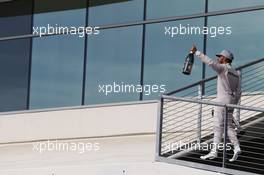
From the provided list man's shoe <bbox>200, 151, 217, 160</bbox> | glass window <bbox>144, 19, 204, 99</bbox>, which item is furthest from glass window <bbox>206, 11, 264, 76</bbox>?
man's shoe <bbox>200, 151, 217, 160</bbox>

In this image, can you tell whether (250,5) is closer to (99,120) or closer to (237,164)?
(99,120)

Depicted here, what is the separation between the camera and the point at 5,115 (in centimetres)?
1894

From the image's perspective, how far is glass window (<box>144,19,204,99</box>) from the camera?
1631cm

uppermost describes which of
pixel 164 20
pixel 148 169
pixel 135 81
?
pixel 164 20

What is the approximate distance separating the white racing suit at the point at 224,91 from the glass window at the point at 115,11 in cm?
598

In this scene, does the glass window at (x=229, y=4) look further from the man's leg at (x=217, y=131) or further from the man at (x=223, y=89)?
the man's leg at (x=217, y=131)

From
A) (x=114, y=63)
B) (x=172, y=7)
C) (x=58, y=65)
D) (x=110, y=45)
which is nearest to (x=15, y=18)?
(x=58, y=65)

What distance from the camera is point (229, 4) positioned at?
637 inches

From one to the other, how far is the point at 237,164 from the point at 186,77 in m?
5.00

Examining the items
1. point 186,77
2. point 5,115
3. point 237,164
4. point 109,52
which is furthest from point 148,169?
point 5,115

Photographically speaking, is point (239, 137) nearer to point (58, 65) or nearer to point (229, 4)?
point (229, 4)

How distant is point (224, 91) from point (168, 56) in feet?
16.7

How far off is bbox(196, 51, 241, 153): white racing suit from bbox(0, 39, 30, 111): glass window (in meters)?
8.23

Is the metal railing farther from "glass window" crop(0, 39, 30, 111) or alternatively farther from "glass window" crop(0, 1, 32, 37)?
"glass window" crop(0, 1, 32, 37)
